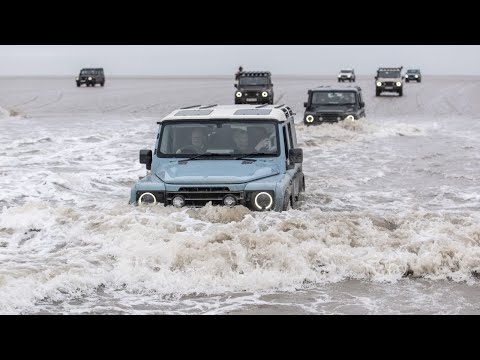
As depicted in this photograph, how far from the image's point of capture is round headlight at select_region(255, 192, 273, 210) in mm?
8797

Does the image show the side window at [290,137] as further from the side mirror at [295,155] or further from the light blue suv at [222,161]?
the side mirror at [295,155]

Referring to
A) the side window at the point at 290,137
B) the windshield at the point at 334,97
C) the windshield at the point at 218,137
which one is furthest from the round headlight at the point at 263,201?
the windshield at the point at 334,97

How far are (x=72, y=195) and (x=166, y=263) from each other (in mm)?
6765

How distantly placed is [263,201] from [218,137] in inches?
52.2

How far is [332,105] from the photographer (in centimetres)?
2362

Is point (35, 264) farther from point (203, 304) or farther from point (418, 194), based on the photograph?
point (418, 194)

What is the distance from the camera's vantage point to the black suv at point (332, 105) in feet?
75.9

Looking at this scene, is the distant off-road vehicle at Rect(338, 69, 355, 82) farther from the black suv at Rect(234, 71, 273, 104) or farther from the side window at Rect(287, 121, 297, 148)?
the side window at Rect(287, 121, 297, 148)

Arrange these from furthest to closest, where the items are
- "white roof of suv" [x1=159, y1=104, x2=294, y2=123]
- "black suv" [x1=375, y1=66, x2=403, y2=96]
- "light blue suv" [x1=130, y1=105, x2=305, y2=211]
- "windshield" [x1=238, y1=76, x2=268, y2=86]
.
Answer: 1. "black suv" [x1=375, y1=66, x2=403, y2=96]
2. "windshield" [x1=238, y1=76, x2=268, y2=86]
3. "white roof of suv" [x1=159, y1=104, x2=294, y2=123]
4. "light blue suv" [x1=130, y1=105, x2=305, y2=211]

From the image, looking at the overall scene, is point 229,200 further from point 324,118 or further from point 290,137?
point 324,118

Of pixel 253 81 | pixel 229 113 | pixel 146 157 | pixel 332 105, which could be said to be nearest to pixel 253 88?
pixel 253 81

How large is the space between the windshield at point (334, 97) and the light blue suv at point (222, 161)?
13.5 m

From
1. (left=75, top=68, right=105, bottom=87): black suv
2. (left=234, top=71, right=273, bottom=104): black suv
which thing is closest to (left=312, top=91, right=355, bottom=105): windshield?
(left=234, top=71, right=273, bottom=104): black suv

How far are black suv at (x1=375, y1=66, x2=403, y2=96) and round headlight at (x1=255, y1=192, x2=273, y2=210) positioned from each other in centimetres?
4131
